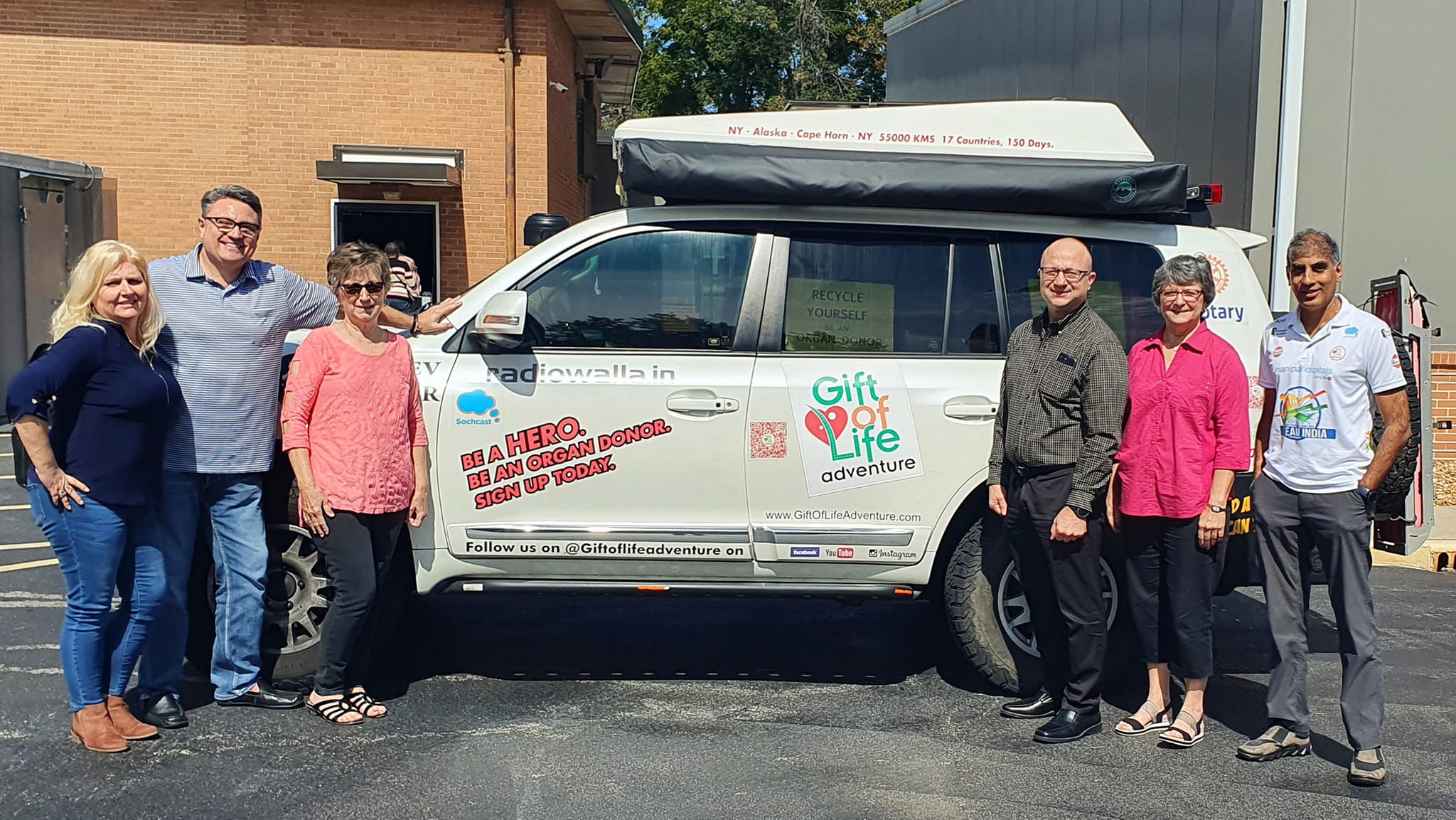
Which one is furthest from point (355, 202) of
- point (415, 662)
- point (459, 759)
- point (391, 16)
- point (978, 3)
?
point (459, 759)

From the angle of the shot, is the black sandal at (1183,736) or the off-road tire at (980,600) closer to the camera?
the black sandal at (1183,736)

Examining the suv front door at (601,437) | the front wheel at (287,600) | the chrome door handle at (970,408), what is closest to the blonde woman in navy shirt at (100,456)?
the front wheel at (287,600)

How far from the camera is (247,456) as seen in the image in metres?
4.52

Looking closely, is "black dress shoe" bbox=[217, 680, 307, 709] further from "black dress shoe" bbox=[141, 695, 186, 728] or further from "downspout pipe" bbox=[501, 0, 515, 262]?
"downspout pipe" bbox=[501, 0, 515, 262]

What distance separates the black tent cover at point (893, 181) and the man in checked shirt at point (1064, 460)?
0.41m

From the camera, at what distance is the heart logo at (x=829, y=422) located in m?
4.80

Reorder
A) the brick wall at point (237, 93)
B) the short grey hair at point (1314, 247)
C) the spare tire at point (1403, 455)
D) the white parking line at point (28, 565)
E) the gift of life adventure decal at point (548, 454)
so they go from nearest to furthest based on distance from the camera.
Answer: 1. the short grey hair at point (1314, 247)
2. the spare tire at point (1403, 455)
3. the gift of life adventure decal at point (548, 454)
4. the white parking line at point (28, 565)
5. the brick wall at point (237, 93)

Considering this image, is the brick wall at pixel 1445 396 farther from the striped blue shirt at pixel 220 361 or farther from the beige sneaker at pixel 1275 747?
the striped blue shirt at pixel 220 361

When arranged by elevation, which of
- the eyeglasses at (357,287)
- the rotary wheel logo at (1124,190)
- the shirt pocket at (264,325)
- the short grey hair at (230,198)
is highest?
the rotary wheel logo at (1124,190)

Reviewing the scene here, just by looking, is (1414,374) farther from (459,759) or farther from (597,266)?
(459,759)

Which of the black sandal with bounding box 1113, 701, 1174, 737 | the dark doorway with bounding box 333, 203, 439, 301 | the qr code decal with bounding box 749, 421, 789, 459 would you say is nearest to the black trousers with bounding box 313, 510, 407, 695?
the qr code decal with bounding box 749, 421, 789, 459

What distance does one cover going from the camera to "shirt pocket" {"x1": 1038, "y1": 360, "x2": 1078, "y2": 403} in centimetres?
440

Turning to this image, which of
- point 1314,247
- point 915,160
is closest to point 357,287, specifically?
point 915,160

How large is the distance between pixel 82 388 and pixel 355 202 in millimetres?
11584
